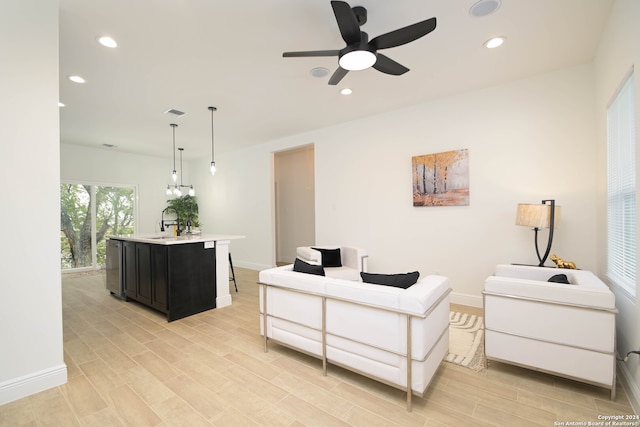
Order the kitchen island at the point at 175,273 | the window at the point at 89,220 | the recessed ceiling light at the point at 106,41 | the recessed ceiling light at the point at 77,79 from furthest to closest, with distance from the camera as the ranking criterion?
1. the window at the point at 89,220
2. the kitchen island at the point at 175,273
3. the recessed ceiling light at the point at 77,79
4. the recessed ceiling light at the point at 106,41

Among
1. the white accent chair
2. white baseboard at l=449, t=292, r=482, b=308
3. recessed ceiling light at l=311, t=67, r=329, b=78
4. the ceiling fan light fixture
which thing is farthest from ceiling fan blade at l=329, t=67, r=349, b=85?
white baseboard at l=449, t=292, r=482, b=308

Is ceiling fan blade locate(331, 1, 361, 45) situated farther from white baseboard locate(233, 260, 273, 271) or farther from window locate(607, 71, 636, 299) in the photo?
white baseboard locate(233, 260, 273, 271)

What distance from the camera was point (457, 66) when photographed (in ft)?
10.3

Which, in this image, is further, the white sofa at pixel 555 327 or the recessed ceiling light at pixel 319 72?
the recessed ceiling light at pixel 319 72

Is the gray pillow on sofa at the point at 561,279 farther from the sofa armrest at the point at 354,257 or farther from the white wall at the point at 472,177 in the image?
the sofa armrest at the point at 354,257

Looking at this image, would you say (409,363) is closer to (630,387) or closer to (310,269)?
(310,269)

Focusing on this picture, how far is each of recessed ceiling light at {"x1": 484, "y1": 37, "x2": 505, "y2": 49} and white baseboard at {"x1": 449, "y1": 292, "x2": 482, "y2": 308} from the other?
2.98 meters

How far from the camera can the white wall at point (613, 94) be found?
1.84 m

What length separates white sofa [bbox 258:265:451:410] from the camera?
180 centimetres

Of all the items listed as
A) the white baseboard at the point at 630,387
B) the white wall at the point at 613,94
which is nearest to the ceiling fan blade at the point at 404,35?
the white wall at the point at 613,94

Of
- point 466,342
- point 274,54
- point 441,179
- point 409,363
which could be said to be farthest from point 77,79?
point 466,342

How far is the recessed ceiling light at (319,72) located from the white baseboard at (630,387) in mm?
3664

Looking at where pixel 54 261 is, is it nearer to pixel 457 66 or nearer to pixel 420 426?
pixel 420 426

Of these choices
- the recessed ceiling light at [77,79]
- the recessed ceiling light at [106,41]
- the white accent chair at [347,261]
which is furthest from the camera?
the white accent chair at [347,261]
